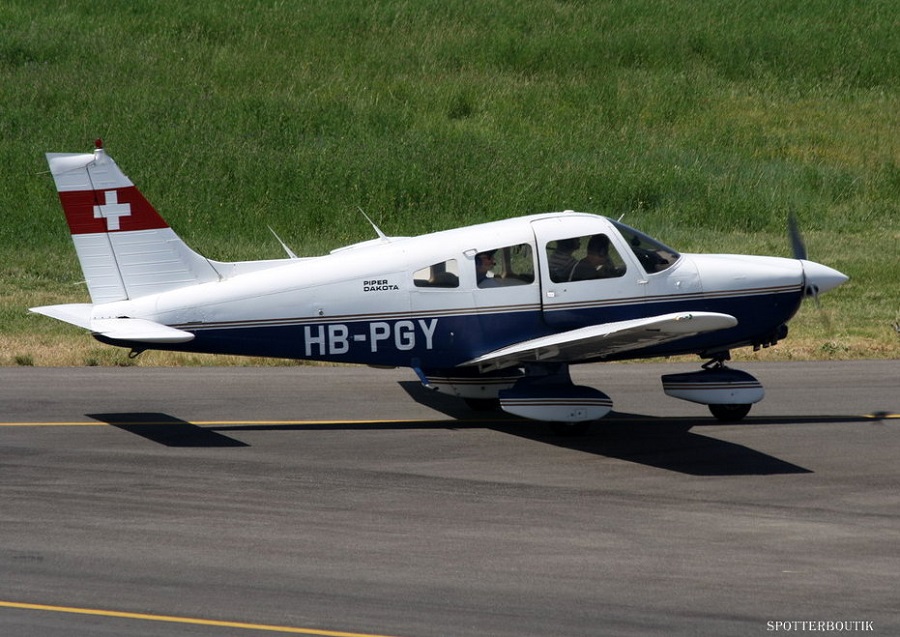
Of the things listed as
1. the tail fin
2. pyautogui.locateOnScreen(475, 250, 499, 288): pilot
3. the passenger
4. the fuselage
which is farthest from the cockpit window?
the tail fin

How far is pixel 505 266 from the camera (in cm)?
1227

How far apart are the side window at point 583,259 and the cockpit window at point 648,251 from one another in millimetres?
245

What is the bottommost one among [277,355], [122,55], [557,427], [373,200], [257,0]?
[557,427]

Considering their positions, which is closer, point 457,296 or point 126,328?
point 126,328

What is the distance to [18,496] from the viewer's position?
998cm

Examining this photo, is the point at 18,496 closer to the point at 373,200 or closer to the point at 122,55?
the point at 373,200

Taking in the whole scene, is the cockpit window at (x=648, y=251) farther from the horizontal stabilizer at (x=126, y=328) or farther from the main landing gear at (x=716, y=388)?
the horizontal stabilizer at (x=126, y=328)

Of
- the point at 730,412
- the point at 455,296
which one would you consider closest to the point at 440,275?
the point at 455,296

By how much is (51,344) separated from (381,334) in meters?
6.81

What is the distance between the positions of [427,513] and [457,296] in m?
3.20

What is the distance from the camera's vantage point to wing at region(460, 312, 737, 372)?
1060 cm

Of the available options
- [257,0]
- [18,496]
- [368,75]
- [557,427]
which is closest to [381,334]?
[557,427]

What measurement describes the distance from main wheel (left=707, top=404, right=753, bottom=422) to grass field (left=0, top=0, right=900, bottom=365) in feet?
13.2

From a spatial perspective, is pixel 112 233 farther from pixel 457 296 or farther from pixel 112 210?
pixel 457 296
